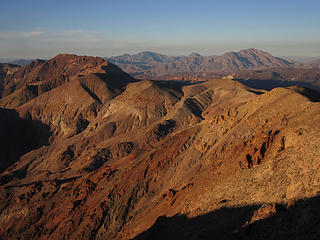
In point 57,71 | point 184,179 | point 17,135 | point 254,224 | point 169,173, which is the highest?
point 57,71

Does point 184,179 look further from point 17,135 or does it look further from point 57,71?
point 57,71

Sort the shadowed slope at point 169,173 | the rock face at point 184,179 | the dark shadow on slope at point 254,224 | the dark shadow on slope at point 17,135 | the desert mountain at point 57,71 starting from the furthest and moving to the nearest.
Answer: the desert mountain at point 57,71 → the dark shadow on slope at point 17,135 → the shadowed slope at point 169,173 → the rock face at point 184,179 → the dark shadow on slope at point 254,224

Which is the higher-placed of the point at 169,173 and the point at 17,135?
the point at 169,173

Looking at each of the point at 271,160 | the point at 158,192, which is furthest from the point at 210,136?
the point at 271,160

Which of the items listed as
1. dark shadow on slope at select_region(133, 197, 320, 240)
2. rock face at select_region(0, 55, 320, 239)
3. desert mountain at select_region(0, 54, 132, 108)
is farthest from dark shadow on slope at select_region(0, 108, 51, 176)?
dark shadow on slope at select_region(133, 197, 320, 240)

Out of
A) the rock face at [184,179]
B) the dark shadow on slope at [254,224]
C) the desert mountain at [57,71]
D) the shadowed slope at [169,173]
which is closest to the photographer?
the dark shadow on slope at [254,224]

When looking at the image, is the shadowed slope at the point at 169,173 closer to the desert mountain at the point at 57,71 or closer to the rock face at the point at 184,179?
the rock face at the point at 184,179

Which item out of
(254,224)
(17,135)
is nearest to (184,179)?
(254,224)

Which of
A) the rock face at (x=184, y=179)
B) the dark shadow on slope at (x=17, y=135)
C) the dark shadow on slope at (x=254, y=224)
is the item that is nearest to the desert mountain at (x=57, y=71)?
the dark shadow on slope at (x=17, y=135)
